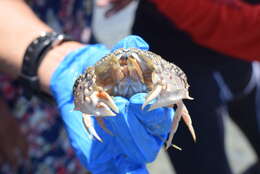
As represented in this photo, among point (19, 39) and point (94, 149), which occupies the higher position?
point (19, 39)

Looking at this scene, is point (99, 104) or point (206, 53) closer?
point (99, 104)

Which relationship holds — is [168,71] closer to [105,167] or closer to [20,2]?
[105,167]

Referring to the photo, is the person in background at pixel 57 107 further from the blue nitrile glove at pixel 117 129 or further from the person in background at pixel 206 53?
the person in background at pixel 206 53

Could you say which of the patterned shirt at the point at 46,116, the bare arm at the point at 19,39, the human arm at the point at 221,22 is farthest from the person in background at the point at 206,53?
the bare arm at the point at 19,39

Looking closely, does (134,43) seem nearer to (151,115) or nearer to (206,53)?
(151,115)

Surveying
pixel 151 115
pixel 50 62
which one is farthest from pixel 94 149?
pixel 50 62
